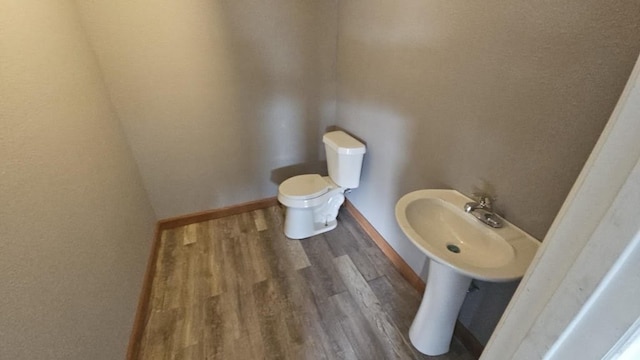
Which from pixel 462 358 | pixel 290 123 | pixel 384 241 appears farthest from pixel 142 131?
pixel 462 358

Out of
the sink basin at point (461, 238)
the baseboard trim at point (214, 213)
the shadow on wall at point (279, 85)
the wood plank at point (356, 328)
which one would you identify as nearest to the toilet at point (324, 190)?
the shadow on wall at point (279, 85)

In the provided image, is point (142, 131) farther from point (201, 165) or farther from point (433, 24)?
point (433, 24)

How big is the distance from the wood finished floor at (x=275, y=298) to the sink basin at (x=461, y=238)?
0.59 metres

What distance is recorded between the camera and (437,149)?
1397 mm

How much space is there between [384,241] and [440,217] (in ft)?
2.41

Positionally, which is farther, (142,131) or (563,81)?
(142,131)

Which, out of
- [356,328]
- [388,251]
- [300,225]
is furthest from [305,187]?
Result: [356,328]

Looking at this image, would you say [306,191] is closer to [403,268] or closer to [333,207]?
[333,207]

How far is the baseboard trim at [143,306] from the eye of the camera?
1381 mm

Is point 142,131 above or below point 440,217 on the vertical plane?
above

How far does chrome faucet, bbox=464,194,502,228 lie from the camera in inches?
44.7

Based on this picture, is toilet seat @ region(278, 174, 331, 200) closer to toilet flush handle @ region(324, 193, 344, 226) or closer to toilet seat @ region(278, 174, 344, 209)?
toilet seat @ region(278, 174, 344, 209)

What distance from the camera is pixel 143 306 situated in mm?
1579

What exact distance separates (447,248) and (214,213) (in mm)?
1783
